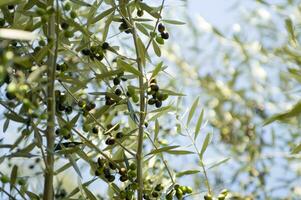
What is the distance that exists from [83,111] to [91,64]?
4.7 inches

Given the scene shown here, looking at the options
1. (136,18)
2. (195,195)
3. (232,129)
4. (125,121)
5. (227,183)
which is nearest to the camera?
(136,18)

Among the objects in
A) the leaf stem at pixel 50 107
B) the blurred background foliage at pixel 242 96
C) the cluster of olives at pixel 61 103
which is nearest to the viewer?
the leaf stem at pixel 50 107

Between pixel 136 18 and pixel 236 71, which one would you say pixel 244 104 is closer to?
pixel 236 71

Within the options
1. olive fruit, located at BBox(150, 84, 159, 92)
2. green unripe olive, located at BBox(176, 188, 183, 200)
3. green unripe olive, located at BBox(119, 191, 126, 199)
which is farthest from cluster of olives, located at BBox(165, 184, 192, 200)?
olive fruit, located at BBox(150, 84, 159, 92)

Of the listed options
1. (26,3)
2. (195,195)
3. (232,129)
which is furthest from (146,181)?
(232,129)

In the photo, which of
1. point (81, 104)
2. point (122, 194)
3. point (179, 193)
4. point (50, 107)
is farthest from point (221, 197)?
point (50, 107)

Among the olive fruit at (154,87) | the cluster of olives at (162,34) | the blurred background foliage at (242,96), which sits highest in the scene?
the cluster of olives at (162,34)

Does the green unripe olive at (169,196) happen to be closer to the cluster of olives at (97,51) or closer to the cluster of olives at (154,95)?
the cluster of olives at (154,95)

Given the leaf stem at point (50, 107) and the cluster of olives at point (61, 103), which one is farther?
the cluster of olives at point (61, 103)

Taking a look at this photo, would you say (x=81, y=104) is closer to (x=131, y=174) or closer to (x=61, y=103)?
(x=61, y=103)

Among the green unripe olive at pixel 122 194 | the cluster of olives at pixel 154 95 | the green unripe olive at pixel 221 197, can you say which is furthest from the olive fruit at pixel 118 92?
the green unripe olive at pixel 221 197

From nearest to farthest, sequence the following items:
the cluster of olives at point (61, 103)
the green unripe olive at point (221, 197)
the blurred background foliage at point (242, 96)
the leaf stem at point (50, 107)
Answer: the leaf stem at point (50, 107) < the cluster of olives at point (61, 103) < the green unripe olive at point (221, 197) < the blurred background foliage at point (242, 96)

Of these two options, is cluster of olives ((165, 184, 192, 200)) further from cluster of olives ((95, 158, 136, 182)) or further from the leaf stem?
the leaf stem

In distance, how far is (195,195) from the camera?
1.66 metres
